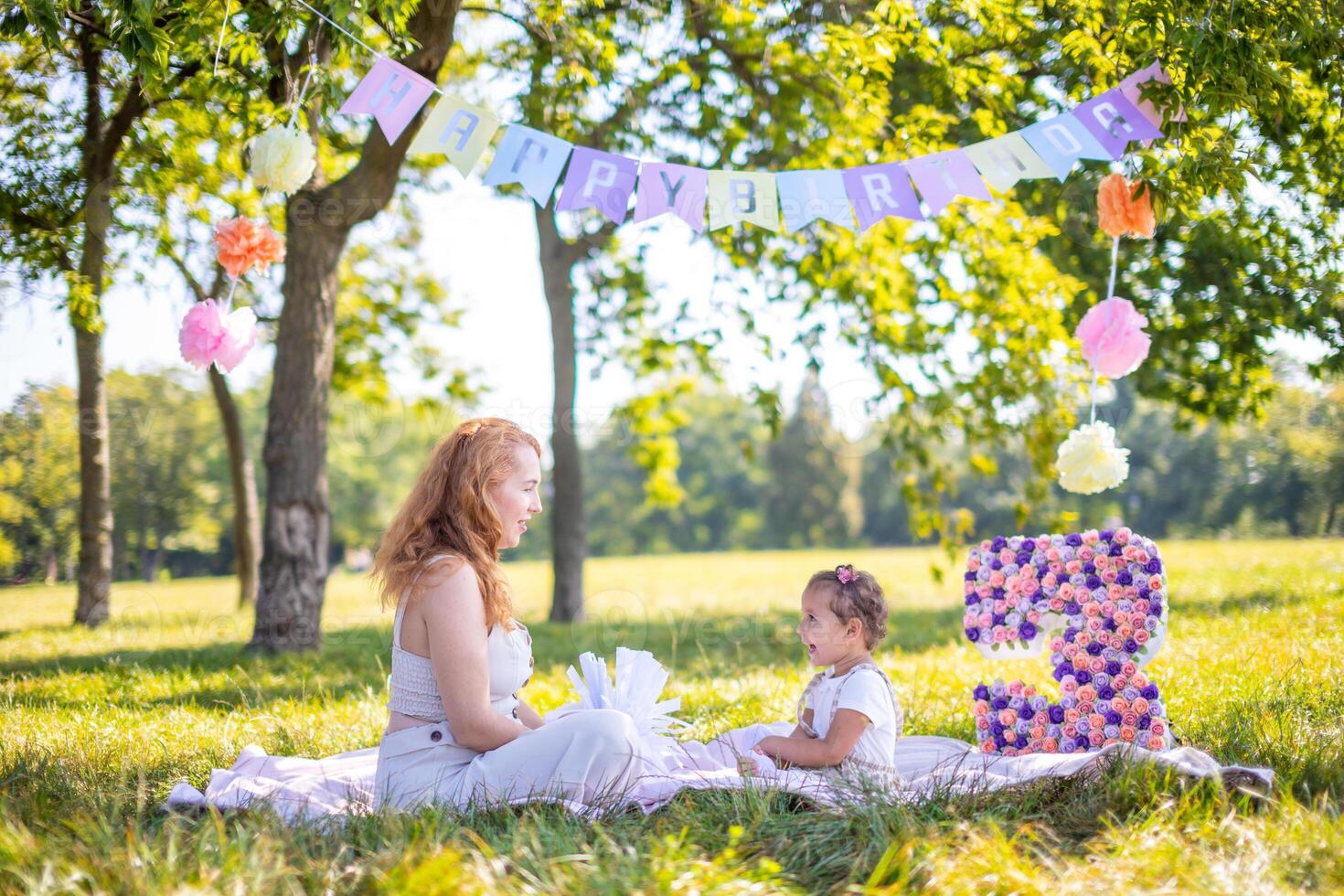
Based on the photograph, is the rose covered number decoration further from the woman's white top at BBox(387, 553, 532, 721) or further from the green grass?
the woman's white top at BBox(387, 553, 532, 721)

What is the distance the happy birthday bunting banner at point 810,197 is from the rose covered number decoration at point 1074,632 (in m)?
1.48

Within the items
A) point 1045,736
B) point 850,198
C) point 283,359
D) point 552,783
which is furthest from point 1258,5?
point 283,359

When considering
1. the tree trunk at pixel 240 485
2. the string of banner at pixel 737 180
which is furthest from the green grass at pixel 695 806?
the tree trunk at pixel 240 485

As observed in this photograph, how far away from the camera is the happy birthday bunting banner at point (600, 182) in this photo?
13.0 ft

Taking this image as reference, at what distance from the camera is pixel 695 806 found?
2795 mm

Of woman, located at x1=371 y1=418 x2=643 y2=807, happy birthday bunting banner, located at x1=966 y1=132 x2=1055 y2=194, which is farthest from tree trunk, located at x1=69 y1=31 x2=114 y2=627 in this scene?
happy birthday bunting banner, located at x1=966 y1=132 x2=1055 y2=194

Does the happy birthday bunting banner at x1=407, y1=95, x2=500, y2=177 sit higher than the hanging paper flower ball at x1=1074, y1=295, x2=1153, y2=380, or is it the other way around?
the happy birthday bunting banner at x1=407, y1=95, x2=500, y2=177

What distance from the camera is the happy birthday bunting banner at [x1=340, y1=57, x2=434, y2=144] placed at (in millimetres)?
3775

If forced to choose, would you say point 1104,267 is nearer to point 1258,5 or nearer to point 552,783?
point 1258,5

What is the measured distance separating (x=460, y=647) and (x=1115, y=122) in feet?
10.3

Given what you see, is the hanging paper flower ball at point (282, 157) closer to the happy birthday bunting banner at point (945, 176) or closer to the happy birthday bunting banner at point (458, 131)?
the happy birthday bunting banner at point (458, 131)

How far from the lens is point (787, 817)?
104 inches

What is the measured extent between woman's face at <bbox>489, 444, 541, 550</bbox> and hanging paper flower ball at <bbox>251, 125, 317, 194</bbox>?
1510mm

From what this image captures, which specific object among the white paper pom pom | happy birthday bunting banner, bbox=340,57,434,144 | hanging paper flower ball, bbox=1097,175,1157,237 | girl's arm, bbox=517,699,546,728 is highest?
happy birthday bunting banner, bbox=340,57,434,144
